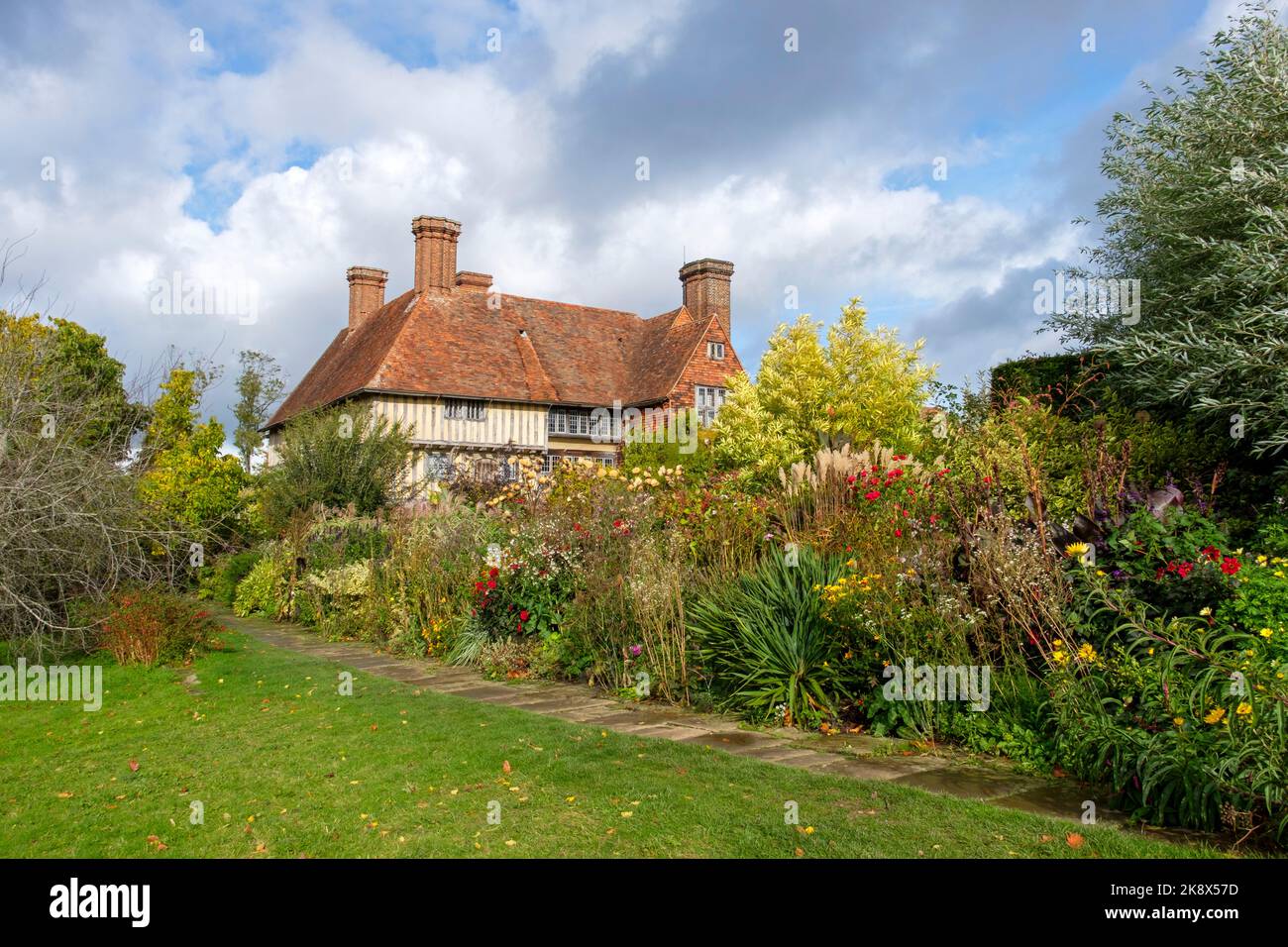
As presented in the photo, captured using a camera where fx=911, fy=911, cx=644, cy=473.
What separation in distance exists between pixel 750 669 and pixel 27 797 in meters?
4.98

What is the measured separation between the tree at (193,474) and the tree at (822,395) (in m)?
11.2

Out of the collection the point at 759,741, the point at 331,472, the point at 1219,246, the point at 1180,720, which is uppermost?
the point at 1219,246

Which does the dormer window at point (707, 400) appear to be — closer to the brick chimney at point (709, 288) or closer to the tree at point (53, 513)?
the brick chimney at point (709, 288)

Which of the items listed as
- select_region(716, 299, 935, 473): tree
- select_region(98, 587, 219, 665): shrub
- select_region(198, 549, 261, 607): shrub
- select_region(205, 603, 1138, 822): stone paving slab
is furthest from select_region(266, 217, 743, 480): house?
select_region(205, 603, 1138, 822): stone paving slab

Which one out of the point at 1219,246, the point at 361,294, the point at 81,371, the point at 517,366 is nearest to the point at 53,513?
the point at 1219,246

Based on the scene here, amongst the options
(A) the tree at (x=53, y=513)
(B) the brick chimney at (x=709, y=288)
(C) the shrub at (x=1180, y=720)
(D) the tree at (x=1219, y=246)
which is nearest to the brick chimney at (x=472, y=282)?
(B) the brick chimney at (x=709, y=288)

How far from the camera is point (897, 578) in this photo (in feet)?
22.4

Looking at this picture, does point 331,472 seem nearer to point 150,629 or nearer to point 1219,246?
point 150,629

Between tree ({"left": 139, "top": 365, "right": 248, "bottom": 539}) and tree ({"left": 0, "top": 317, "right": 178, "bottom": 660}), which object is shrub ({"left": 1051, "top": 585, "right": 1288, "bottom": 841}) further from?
tree ({"left": 139, "top": 365, "right": 248, "bottom": 539})

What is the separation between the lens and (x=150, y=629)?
10.6 meters

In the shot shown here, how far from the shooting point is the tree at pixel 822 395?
893 inches

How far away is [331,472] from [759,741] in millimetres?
12334

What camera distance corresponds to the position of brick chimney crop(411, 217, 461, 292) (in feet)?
105
